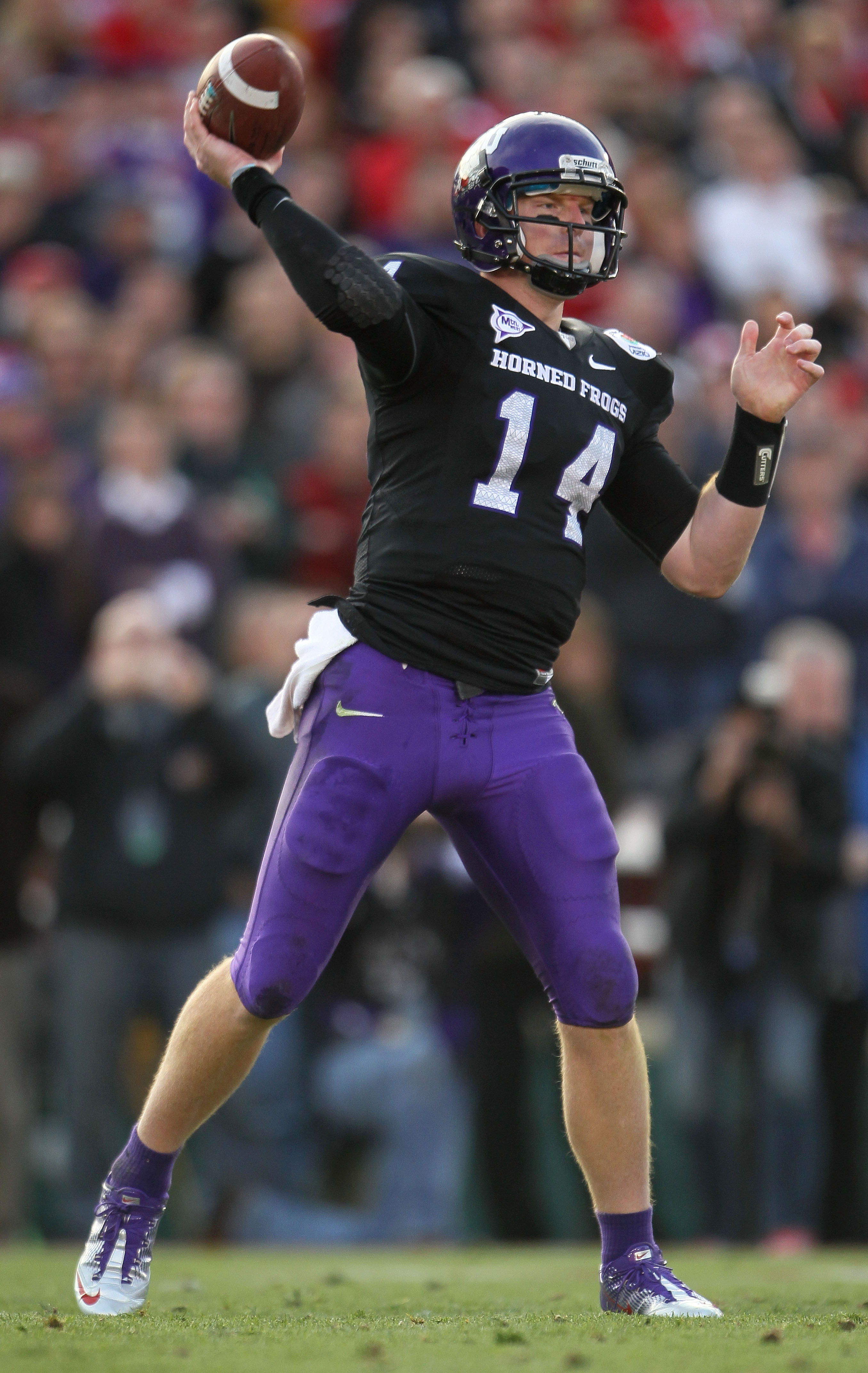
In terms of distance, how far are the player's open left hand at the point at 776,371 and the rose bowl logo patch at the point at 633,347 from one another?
257 millimetres

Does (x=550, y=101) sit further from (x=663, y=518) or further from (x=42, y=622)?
(x=663, y=518)

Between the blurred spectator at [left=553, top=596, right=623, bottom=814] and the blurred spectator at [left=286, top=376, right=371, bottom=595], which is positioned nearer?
the blurred spectator at [left=553, top=596, right=623, bottom=814]

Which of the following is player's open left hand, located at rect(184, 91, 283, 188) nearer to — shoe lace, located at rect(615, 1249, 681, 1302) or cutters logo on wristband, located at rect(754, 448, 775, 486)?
cutters logo on wristband, located at rect(754, 448, 775, 486)

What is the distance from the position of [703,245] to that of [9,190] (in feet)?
12.4

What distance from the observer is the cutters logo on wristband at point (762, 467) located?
4387 mm

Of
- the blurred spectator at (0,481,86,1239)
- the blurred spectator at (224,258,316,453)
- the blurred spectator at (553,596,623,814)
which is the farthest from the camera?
the blurred spectator at (224,258,316,453)

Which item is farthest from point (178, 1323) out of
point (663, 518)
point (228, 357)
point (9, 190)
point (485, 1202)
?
point (9, 190)

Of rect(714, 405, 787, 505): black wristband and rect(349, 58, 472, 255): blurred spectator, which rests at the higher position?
rect(349, 58, 472, 255): blurred spectator

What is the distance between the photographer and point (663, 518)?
4551 millimetres

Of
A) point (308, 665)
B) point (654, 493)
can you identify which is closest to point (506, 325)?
point (654, 493)

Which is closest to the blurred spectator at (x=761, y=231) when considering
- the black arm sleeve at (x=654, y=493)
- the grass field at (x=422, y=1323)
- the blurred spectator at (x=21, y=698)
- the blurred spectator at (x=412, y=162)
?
the blurred spectator at (x=412, y=162)

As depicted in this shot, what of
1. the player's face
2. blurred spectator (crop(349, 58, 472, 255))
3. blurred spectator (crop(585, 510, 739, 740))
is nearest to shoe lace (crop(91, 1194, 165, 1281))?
the player's face

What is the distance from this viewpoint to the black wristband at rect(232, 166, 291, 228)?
416 cm

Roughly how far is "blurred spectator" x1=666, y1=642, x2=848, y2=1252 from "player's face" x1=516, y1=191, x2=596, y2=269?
3642 mm
